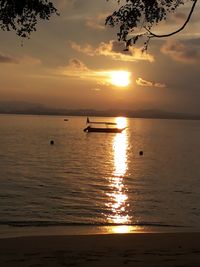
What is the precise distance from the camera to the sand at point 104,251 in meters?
9.80

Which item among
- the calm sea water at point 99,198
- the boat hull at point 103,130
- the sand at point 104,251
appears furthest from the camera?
the boat hull at point 103,130

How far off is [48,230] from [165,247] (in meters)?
7.31

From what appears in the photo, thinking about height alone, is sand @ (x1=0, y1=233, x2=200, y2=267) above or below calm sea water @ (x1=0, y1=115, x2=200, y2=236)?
below

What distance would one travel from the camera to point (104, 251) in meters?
11.2

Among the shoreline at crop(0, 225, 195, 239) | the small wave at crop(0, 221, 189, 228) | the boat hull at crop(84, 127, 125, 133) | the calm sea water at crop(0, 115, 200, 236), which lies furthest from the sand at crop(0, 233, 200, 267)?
the boat hull at crop(84, 127, 125, 133)

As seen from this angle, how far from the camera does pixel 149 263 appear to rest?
385 inches

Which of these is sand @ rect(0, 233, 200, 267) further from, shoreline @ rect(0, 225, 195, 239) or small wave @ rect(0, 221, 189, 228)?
small wave @ rect(0, 221, 189, 228)

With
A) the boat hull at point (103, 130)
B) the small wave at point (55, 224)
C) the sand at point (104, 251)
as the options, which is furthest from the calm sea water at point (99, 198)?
the boat hull at point (103, 130)

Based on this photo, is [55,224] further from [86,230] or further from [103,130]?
[103,130]

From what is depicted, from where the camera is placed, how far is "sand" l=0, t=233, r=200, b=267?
9797mm

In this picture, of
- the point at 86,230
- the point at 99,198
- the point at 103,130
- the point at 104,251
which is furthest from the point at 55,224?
the point at 103,130

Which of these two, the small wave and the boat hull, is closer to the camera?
the small wave

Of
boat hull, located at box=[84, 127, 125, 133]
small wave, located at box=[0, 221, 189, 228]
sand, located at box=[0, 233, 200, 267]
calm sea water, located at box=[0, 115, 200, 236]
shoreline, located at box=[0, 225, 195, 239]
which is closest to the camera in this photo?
sand, located at box=[0, 233, 200, 267]

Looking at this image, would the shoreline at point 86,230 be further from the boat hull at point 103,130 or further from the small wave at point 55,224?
the boat hull at point 103,130
